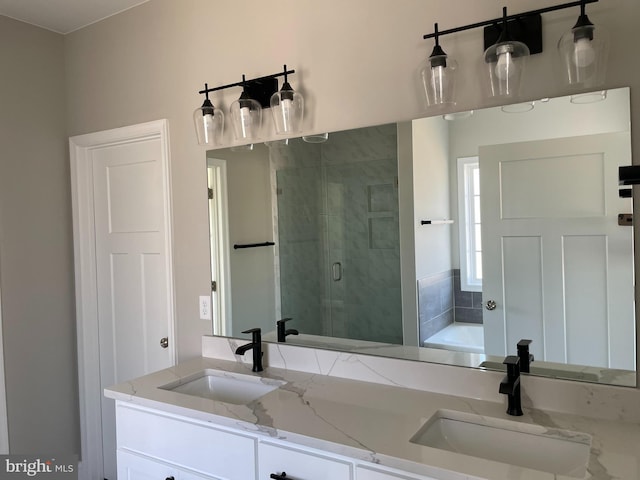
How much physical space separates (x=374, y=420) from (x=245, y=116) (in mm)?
1312

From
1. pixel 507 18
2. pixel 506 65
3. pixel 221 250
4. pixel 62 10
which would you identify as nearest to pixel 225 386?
pixel 221 250

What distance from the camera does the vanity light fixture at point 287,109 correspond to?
6.27ft

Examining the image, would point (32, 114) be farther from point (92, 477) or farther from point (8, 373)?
point (92, 477)

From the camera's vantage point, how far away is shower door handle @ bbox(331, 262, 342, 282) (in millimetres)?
2035

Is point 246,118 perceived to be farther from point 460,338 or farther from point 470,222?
point 460,338

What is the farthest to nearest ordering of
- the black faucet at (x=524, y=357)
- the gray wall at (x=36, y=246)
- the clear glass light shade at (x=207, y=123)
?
the gray wall at (x=36, y=246) < the clear glass light shade at (x=207, y=123) < the black faucet at (x=524, y=357)

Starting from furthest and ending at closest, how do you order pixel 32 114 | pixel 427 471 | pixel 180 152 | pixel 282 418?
pixel 32 114, pixel 180 152, pixel 282 418, pixel 427 471

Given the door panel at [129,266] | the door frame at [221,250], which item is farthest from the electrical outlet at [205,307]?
the door panel at [129,266]

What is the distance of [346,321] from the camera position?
78.4 inches

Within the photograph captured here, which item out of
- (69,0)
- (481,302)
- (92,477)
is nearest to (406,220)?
(481,302)

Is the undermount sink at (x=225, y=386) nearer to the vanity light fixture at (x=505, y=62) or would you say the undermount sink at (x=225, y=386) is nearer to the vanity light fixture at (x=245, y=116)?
the vanity light fixture at (x=245, y=116)

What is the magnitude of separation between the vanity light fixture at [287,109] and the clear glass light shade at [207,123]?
11.9 inches

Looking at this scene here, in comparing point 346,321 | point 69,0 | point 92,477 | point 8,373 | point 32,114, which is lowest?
point 92,477

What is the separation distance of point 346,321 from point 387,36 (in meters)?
1.14
